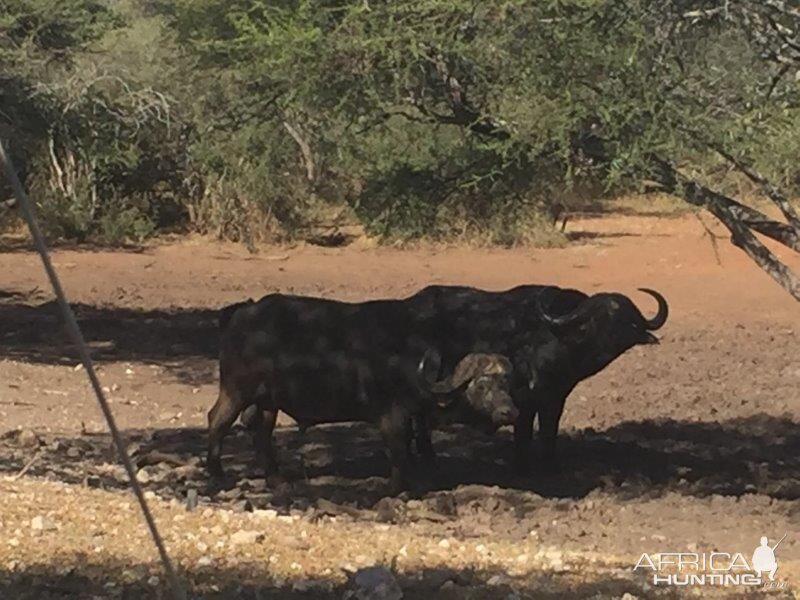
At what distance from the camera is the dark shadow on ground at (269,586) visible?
5996mm

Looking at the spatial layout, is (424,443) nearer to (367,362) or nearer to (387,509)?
(367,362)

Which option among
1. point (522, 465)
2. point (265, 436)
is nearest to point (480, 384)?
point (522, 465)

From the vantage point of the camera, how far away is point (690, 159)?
1043 cm

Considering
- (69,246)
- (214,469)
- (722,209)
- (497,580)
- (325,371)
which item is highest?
(722,209)

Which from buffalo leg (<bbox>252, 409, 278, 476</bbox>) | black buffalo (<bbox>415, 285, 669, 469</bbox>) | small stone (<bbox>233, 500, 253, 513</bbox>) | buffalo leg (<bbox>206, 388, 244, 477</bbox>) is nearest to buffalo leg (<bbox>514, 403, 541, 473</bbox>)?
black buffalo (<bbox>415, 285, 669, 469</bbox>)

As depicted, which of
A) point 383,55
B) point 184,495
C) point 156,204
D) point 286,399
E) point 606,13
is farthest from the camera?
point 156,204

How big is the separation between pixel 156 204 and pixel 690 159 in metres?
24.5

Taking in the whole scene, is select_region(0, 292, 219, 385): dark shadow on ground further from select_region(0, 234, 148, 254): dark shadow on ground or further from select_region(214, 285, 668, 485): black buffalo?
select_region(0, 234, 148, 254): dark shadow on ground

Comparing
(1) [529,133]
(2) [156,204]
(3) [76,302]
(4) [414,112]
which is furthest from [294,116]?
(2) [156,204]

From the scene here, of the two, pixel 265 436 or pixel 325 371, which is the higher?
pixel 325 371

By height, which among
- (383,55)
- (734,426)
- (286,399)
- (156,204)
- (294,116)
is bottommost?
(156,204)

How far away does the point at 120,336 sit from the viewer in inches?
805

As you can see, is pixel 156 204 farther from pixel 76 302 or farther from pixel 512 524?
pixel 512 524
